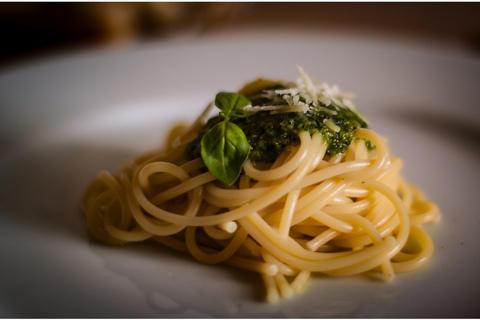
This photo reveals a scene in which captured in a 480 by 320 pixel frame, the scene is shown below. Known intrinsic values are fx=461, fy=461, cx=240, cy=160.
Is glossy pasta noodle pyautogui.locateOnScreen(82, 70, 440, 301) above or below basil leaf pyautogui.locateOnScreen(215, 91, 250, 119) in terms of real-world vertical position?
below

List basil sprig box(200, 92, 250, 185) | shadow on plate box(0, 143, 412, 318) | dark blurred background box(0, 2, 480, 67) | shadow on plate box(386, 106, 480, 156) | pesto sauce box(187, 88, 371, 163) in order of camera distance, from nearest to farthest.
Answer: shadow on plate box(0, 143, 412, 318), basil sprig box(200, 92, 250, 185), pesto sauce box(187, 88, 371, 163), shadow on plate box(386, 106, 480, 156), dark blurred background box(0, 2, 480, 67)

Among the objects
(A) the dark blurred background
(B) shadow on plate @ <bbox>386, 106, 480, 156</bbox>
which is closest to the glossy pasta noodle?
(B) shadow on plate @ <bbox>386, 106, 480, 156</bbox>

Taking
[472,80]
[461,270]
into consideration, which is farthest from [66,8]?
[461,270]

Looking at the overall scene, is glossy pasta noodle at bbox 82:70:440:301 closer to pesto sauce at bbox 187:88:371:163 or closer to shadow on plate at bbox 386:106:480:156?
pesto sauce at bbox 187:88:371:163

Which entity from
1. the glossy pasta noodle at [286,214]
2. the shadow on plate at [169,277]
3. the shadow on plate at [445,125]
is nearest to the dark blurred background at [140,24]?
the shadow on plate at [445,125]

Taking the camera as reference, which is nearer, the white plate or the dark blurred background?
the white plate

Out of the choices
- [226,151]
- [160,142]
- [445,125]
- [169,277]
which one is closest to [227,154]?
[226,151]

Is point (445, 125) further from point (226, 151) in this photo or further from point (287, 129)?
point (226, 151)
